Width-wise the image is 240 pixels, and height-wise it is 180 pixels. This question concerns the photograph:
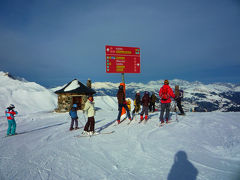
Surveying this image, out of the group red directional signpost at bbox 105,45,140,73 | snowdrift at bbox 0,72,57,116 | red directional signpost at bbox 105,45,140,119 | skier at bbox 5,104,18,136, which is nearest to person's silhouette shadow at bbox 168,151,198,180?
red directional signpost at bbox 105,45,140,119

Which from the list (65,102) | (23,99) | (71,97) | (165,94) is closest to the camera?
(165,94)

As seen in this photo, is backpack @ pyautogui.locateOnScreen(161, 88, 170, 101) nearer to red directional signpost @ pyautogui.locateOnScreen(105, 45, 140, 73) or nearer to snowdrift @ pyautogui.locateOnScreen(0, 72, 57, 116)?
red directional signpost @ pyautogui.locateOnScreen(105, 45, 140, 73)

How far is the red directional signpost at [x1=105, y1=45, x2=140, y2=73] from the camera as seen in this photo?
10898mm

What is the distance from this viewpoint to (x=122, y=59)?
36.7ft

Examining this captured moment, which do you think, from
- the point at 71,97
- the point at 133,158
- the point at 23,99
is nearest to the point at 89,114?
the point at 133,158

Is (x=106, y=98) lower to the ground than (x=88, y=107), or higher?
lower

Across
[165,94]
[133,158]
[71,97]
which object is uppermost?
[165,94]

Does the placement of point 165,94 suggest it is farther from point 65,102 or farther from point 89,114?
point 65,102

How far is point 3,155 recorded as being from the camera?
511cm

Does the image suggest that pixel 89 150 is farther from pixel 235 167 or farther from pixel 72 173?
pixel 235 167

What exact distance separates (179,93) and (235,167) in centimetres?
770

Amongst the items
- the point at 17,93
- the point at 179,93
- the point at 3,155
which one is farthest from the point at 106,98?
the point at 3,155

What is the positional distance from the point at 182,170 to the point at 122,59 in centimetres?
887

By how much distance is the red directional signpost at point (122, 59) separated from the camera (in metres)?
10.9
